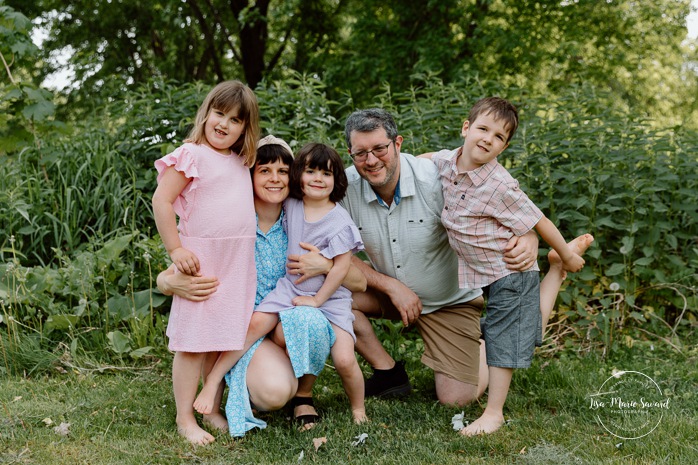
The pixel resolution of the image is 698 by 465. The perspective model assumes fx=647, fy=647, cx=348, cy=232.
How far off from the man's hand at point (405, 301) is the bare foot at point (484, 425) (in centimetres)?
61

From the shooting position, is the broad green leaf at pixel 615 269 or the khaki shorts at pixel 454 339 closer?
the khaki shorts at pixel 454 339

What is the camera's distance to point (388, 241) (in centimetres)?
329

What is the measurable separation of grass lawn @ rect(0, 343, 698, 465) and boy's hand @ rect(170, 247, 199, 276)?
0.72m

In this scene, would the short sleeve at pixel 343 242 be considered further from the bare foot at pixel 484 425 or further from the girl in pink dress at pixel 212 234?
the bare foot at pixel 484 425

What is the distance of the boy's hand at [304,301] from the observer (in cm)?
285

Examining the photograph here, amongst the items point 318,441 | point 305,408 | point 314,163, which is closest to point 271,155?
point 314,163

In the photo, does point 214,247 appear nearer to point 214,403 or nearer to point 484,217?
point 214,403

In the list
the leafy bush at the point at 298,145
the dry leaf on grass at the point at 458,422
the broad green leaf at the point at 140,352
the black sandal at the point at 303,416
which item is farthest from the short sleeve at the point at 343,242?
the broad green leaf at the point at 140,352

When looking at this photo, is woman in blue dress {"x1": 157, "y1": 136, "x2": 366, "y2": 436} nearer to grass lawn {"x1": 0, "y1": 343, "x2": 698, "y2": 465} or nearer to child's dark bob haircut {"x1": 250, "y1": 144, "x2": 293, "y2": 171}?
child's dark bob haircut {"x1": 250, "y1": 144, "x2": 293, "y2": 171}

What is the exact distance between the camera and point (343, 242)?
2.93 meters

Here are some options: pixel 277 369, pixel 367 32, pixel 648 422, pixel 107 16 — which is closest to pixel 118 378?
pixel 277 369

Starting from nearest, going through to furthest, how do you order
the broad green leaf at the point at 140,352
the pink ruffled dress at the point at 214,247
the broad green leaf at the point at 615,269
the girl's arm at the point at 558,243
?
the pink ruffled dress at the point at 214,247, the girl's arm at the point at 558,243, the broad green leaf at the point at 140,352, the broad green leaf at the point at 615,269

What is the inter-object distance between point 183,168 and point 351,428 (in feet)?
4.28

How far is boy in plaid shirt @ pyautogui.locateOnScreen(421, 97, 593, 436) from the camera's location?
288 centimetres
